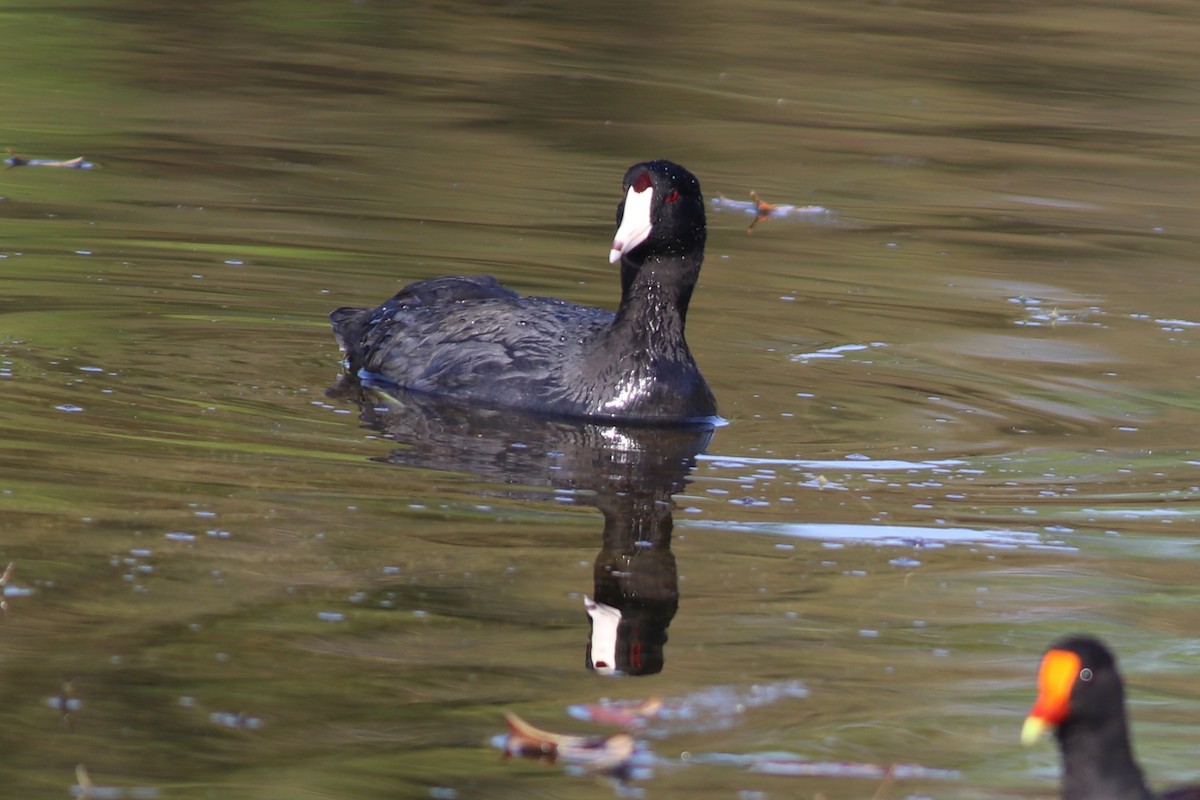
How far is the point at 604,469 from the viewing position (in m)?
6.32

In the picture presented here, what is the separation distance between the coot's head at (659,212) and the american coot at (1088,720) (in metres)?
3.82

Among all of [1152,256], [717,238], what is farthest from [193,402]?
[1152,256]

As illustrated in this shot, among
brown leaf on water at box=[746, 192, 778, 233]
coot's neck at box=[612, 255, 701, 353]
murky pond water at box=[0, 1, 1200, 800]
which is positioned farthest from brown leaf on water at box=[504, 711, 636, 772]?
brown leaf on water at box=[746, 192, 778, 233]

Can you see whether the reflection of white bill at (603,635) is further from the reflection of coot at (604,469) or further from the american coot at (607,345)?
the american coot at (607,345)

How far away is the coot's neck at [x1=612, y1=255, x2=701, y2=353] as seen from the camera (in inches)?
284

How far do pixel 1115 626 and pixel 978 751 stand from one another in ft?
3.36

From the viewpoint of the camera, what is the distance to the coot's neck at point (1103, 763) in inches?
127

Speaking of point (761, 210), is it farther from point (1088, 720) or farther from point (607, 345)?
point (1088, 720)

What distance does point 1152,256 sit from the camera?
10.6 m

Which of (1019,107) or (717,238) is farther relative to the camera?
(1019,107)

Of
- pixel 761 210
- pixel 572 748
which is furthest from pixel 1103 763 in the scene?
pixel 761 210

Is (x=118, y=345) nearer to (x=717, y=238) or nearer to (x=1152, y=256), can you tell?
(x=717, y=238)

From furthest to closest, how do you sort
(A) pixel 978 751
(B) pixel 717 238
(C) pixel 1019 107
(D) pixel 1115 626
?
1. (C) pixel 1019 107
2. (B) pixel 717 238
3. (D) pixel 1115 626
4. (A) pixel 978 751

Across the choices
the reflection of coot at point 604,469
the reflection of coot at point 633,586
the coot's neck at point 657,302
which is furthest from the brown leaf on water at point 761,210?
the reflection of coot at point 633,586
